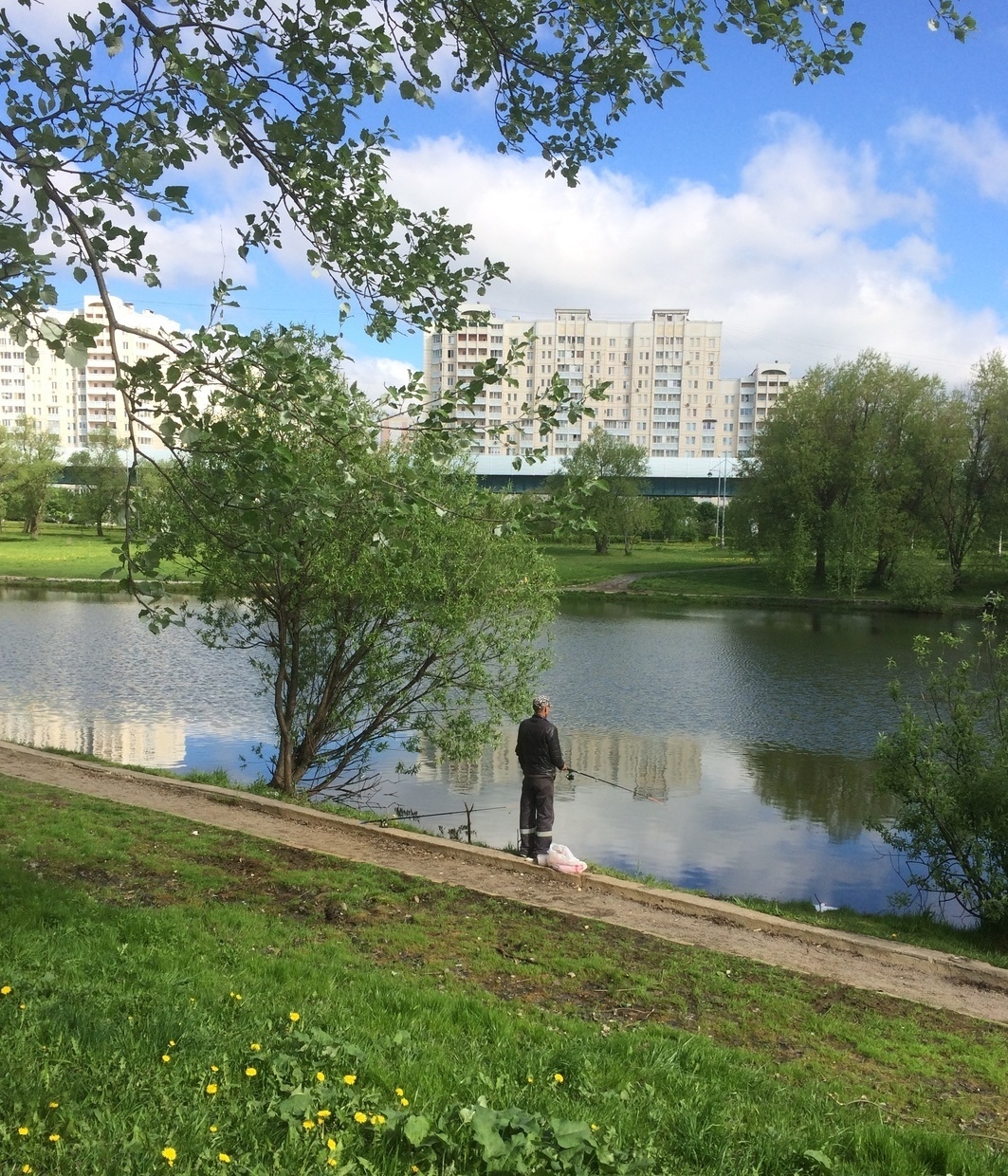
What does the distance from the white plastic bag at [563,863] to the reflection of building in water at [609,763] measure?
6.76 m

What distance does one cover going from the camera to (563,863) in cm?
1002

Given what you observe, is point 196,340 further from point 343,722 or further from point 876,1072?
point 343,722

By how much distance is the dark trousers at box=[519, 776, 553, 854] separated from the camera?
35.8 ft

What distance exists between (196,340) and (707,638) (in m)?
38.4

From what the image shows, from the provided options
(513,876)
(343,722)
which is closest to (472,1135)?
(513,876)

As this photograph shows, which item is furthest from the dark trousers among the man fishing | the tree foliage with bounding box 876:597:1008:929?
the tree foliage with bounding box 876:597:1008:929

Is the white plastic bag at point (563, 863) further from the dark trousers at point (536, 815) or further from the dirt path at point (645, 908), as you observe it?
the dark trousers at point (536, 815)

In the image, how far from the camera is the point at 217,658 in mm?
30688

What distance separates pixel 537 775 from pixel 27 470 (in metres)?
78.2

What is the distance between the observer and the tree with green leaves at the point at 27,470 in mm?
78637

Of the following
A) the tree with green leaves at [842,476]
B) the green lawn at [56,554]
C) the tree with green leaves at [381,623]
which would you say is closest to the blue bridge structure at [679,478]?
the tree with green leaves at [842,476]

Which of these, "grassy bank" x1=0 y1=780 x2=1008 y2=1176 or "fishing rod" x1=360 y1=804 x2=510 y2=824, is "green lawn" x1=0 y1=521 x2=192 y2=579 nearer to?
"fishing rod" x1=360 y1=804 x2=510 y2=824

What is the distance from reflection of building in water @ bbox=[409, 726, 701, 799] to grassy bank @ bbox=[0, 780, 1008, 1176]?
31.2 ft

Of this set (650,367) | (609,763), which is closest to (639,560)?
(609,763)
